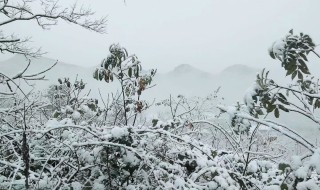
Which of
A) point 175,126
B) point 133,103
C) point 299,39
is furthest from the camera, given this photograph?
point 133,103

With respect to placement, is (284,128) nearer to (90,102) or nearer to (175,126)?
(175,126)

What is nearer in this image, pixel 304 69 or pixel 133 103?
pixel 304 69

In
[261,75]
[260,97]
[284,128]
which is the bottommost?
[284,128]

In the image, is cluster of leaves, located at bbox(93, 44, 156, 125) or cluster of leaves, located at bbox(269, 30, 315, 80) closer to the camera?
cluster of leaves, located at bbox(269, 30, 315, 80)

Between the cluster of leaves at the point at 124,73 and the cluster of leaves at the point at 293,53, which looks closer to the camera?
the cluster of leaves at the point at 293,53

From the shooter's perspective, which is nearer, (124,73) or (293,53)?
(293,53)

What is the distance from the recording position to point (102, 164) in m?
2.69

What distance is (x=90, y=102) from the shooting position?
13.4ft

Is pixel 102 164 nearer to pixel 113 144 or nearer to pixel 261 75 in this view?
pixel 113 144

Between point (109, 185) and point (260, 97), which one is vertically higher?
point (260, 97)

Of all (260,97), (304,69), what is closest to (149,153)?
(260,97)

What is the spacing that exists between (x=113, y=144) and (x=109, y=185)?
401mm

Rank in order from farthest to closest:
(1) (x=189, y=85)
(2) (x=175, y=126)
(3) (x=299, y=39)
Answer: (1) (x=189, y=85), (2) (x=175, y=126), (3) (x=299, y=39)

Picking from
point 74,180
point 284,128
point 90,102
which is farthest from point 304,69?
point 90,102
